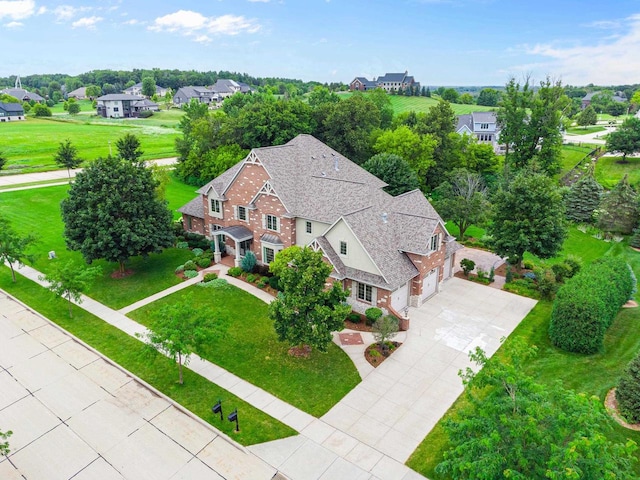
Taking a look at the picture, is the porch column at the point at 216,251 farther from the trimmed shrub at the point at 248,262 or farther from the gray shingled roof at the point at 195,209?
the gray shingled roof at the point at 195,209

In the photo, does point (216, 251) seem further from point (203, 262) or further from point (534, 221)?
point (534, 221)

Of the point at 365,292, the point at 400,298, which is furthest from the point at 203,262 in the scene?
the point at 400,298

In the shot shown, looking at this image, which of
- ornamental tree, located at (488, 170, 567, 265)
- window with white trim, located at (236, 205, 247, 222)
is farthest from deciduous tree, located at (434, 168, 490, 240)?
window with white trim, located at (236, 205, 247, 222)

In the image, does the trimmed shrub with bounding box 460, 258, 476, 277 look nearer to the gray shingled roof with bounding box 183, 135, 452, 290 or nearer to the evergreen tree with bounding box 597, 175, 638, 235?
the gray shingled roof with bounding box 183, 135, 452, 290

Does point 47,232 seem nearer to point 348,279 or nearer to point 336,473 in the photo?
point 348,279

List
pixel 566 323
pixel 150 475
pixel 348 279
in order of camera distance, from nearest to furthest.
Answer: pixel 150 475 < pixel 566 323 < pixel 348 279

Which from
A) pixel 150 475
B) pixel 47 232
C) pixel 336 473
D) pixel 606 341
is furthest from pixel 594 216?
pixel 47 232
